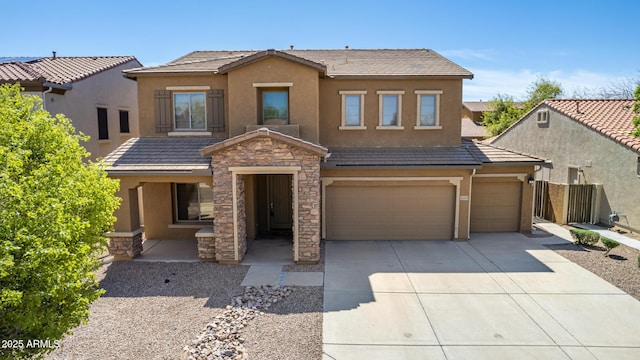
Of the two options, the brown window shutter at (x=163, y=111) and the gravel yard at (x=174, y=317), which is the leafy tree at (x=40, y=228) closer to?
the gravel yard at (x=174, y=317)

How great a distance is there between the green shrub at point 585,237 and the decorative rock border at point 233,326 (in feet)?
32.7

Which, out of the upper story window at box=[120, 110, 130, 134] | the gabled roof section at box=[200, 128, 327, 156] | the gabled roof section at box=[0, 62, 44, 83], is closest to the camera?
the gabled roof section at box=[200, 128, 327, 156]

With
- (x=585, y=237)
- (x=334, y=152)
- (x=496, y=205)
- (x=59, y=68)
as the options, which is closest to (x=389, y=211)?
(x=334, y=152)

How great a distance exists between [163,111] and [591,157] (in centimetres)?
1708

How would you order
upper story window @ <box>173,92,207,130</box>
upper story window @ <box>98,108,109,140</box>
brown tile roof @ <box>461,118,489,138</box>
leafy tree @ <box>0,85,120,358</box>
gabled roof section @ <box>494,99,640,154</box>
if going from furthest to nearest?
brown tile roof @ <box>461,118,489,138</box> < upper story window @ <box>98,108,109,140</box> < gabled roof section @ <box>494,99,640,154</box> < upper story window @ <box>173,92,207,130</box> < leafy tree @ <box>0,85,120,358</box>

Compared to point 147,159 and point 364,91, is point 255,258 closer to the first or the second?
point 147,159

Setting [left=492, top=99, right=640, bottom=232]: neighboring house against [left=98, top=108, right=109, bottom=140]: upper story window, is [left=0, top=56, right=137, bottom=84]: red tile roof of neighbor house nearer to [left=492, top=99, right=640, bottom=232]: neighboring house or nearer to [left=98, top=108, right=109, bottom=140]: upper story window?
[left=98, top=108, right=109, bottom=140]: upper story window

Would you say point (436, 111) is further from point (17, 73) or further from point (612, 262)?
point (17, 73)

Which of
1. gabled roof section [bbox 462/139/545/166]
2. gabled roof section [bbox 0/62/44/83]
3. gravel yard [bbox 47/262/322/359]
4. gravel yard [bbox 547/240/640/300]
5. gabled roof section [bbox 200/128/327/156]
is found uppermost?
gabled roof section [bbox 0/62/44/83]

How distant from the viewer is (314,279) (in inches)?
406

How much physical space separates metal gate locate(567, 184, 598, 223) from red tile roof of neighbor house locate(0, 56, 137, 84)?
817 inches

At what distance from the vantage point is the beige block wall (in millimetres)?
13930

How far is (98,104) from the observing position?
17969 millimetres

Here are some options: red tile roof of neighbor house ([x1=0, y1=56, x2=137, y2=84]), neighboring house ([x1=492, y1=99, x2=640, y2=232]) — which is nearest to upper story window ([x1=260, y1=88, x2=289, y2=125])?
red tile roof of neighbor house ([x1=0, y1=56, x2=137, y2=84])
